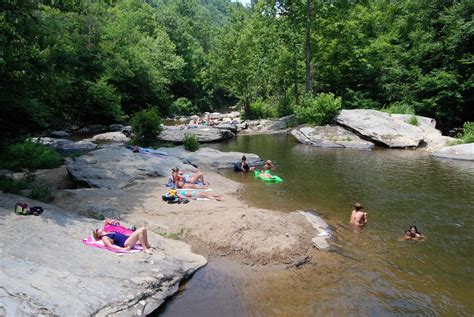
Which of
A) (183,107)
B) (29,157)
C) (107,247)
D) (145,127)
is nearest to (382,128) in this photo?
(145,127)

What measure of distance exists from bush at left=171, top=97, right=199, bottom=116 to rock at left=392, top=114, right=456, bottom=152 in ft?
106

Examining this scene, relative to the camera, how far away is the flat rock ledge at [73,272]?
6090 mm

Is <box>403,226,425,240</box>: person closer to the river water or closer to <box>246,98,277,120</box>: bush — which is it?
the river water

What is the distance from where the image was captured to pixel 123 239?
8.98m

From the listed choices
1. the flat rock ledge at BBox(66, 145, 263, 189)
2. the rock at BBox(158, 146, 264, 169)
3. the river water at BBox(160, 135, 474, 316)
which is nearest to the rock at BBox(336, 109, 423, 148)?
the river water at BBox(160, 135, 474, 316)

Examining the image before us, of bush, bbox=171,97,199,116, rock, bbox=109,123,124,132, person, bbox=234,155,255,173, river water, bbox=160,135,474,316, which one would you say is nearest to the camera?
river water, bbox=160,135,474,316

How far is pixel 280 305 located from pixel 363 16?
1425 inches

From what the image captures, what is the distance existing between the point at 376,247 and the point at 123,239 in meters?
6.44

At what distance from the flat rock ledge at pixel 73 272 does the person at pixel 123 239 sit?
340mm

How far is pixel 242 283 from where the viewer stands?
27.9 feet

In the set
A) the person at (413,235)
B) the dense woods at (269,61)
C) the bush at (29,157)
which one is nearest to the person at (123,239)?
the person at (413,235)

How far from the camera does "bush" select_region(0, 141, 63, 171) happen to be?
17112mm

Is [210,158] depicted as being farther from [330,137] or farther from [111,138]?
[111,138]

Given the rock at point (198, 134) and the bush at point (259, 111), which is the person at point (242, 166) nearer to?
the rock at point (198, 134)
